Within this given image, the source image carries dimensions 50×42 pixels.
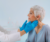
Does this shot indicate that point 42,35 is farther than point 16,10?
No

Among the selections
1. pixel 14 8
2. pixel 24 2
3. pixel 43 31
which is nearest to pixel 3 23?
pixel 14 8

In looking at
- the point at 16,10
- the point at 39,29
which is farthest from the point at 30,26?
the point at 16,10

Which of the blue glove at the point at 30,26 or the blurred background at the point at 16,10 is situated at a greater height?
the blurred background at the point at 16,10

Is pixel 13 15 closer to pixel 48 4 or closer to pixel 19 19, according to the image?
pixel 19 19

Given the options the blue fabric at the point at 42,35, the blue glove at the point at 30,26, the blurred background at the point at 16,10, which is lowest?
the blue fabric at the point at 42,35

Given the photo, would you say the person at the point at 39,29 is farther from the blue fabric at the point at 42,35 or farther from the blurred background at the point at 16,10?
the blurred background at the point at 16,10

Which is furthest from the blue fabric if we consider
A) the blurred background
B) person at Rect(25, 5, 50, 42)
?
the blurred background

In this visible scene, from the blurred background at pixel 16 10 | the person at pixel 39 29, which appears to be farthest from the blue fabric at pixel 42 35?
the blurred background at pixel 16 10

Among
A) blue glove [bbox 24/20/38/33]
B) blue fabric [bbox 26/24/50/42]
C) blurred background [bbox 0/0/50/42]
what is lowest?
blue fabric [bbox 26/24/50/42]

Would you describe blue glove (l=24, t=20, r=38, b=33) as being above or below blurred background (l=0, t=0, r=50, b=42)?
below

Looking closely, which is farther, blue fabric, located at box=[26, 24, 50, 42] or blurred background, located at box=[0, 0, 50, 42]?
blurred background, located at box=[0, 0, 50, 42]

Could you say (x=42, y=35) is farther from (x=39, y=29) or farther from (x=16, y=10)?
(x=16, y=10)

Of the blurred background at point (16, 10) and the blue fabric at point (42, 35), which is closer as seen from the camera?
the blue fabric at point (42, 35)

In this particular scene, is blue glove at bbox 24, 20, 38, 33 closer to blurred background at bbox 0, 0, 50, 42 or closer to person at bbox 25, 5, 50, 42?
person at bbox 25, 5, 50, 42
